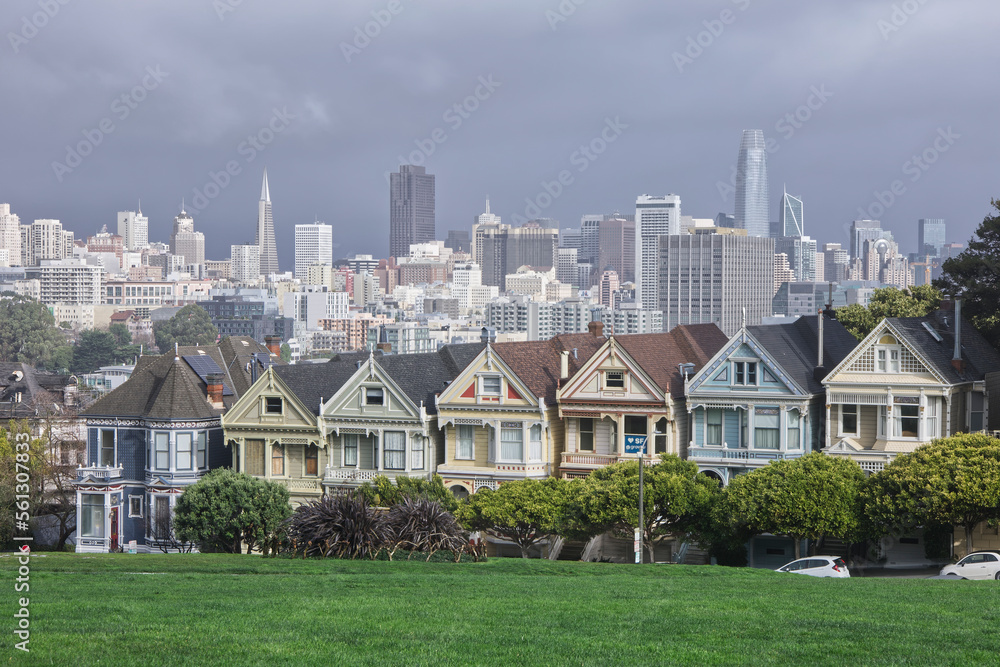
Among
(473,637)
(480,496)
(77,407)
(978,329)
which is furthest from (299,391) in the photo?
(473,637)

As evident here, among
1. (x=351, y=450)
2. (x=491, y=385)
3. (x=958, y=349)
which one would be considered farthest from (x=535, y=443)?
(x=958, y=349)

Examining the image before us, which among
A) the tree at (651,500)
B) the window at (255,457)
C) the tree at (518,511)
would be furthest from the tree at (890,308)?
the window at (255,457)

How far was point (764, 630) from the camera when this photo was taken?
2386 centimetres

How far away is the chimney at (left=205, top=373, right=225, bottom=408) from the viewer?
186 feet

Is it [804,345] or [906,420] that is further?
[804,345]

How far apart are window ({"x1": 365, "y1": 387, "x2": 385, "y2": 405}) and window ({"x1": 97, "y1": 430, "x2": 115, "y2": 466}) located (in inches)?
458

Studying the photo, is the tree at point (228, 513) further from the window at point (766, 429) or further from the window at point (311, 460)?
the window at point (766, 429)

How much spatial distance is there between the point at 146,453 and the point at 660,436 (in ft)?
72.6

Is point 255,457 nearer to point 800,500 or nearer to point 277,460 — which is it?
point 277,460

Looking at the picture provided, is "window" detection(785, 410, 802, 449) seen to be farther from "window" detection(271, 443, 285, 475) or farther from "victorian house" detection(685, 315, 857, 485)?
"window" detection(271, 443, 285, 475)

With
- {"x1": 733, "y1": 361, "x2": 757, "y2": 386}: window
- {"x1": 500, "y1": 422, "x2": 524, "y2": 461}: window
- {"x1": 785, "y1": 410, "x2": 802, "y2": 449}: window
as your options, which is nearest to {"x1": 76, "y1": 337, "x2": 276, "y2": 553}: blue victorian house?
{"x1": 500, "y1": 422, "x2": 524, "y2": 461}: window

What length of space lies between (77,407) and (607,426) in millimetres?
32438

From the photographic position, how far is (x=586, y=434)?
5216 centimetres

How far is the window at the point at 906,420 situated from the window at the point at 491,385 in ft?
50.7
